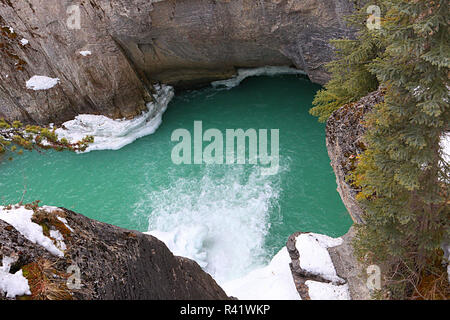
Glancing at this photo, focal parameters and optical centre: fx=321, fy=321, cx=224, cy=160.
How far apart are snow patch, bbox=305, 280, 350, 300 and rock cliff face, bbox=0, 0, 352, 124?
1152 cm

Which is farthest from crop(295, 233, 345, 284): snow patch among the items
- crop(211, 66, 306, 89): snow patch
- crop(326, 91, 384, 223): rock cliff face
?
crop(211, 66, 306, 89): snow patch

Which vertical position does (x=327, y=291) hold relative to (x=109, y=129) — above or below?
below

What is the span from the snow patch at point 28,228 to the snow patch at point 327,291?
6136 mm

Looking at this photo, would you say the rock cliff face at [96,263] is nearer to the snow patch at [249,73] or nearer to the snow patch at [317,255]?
the snow patch at [317,255]

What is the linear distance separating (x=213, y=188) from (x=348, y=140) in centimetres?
680

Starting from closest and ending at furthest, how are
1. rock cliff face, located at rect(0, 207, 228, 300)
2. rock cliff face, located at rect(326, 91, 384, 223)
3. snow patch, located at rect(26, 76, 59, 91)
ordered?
rock cliff face, located at rect(0, 207, 228, 300), rock cliff face, located at rect(326, 91, 384, 223), snow patch, located at rect(26, 76, 59, 91)

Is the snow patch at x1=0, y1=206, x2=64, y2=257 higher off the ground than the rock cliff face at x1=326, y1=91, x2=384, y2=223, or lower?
lower

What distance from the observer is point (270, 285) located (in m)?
9.27

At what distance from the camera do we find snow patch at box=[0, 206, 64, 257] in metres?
4.91

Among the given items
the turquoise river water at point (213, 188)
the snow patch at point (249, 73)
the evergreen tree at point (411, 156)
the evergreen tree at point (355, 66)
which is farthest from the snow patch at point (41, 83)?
the evergreen tree at point (411, 156)

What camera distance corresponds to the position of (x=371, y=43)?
11.4 metres

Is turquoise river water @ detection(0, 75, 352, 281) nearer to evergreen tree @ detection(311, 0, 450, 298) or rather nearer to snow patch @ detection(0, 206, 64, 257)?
evergreen tree @ detection(311, 0, 450, 298)

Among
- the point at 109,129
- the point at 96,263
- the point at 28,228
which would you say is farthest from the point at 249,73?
the point at 28,228

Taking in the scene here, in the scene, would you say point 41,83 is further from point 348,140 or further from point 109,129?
point 348,140
